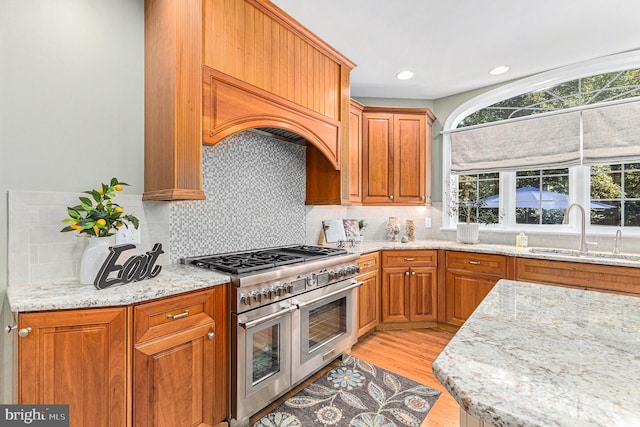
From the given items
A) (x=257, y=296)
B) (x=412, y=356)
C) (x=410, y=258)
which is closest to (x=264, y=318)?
(x=257, y=296)

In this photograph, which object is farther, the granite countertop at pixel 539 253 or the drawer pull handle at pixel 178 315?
the granite countertop at pixel 539 253

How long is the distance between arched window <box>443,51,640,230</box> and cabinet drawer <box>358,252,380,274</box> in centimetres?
128

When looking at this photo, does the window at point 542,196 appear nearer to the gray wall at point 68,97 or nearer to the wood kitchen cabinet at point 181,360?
the wood kitchen cabinet at point 181,360

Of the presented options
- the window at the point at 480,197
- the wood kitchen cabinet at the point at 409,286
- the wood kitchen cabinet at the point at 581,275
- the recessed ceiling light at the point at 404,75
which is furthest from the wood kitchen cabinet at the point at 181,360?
the window at the point at 480,197

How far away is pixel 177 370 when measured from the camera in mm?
1535

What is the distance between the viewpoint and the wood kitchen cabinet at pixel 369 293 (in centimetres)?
292

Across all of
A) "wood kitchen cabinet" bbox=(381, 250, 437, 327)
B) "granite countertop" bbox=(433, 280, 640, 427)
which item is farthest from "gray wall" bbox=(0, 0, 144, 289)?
"wood kitchen cabinet" bbox=(381, 250, 437, 327)

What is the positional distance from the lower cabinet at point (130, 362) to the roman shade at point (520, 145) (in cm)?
321

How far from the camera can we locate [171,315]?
1.52 meters

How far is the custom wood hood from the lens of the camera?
173 cm

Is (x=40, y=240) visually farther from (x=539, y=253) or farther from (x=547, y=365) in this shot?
(x=539, y=253)

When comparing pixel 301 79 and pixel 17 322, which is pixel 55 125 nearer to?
pixel 17 322

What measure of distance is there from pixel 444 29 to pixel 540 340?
2.45 metres

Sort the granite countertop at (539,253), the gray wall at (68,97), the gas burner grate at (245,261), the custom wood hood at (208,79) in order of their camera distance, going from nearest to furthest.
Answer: the gray wall at (68,97)
the custom wood hood at (208,79)
the gas burner grate at (245,261)
the granite countertop at (539,253)
